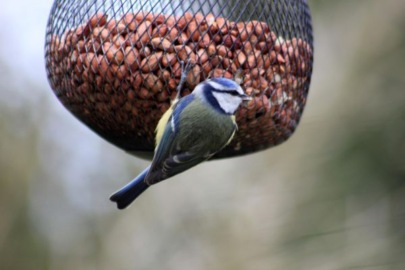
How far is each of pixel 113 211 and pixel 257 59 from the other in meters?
3.05

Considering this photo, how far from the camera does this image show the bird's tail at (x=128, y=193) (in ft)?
9.27

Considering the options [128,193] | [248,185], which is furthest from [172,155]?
[248,185]

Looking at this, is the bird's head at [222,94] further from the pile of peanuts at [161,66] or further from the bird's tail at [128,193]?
the bird's tail at [128,193]

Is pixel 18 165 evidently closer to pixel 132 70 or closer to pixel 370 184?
pixel 370 184

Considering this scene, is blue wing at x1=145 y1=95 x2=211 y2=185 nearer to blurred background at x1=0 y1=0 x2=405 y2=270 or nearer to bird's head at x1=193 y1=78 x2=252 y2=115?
bird's head at x1=193 y1=78 x2=252 y2=115

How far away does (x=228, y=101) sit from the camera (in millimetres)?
2635

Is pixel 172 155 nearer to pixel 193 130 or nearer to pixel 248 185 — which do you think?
pixel 193 130

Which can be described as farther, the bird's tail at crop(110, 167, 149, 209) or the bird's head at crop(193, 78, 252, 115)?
the bird's tail at crop(110, 167, 149, 209)

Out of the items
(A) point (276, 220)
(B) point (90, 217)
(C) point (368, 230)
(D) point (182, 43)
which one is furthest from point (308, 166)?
(D) point (182, 43)

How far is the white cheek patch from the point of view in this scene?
2617 mm

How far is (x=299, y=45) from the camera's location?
306 cm

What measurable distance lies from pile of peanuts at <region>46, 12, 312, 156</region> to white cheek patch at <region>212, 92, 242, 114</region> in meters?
0.19

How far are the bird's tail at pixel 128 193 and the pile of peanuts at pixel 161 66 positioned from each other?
0.22 m

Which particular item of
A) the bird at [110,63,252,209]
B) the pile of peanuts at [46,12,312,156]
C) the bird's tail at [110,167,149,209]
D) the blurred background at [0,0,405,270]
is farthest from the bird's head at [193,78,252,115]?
the blurred background at [0,0,405,270]
